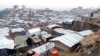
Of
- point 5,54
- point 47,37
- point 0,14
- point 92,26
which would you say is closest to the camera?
point 5,54

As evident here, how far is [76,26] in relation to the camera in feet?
76.6

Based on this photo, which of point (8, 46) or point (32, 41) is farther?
point (32, 41)

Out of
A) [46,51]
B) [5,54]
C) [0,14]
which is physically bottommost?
[0,14]

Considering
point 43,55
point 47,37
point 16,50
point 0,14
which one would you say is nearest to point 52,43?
point 43,55

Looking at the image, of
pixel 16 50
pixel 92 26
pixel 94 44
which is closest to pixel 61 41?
pixel 94 44

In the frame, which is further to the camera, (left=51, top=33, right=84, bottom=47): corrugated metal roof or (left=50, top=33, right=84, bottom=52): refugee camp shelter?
(left=51, top=33, right=84, bottom=47): corrugated metal roof

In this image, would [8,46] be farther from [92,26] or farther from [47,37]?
[92,26]

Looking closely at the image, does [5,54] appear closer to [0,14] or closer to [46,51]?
[46,51]

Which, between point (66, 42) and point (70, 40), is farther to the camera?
point (70, 40)

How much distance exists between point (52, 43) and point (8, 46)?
406 centimetres

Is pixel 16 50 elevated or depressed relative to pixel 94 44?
depressed

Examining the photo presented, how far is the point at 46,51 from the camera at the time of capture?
14.2 meters

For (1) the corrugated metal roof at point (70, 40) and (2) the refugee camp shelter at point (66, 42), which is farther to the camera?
(1) the corrugated metal roof at point (70, 40)

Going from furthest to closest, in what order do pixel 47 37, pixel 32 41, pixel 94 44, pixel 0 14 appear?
pixel 0 14 → pixel 47 37 → pixel 32 41 → pixel 94 44
